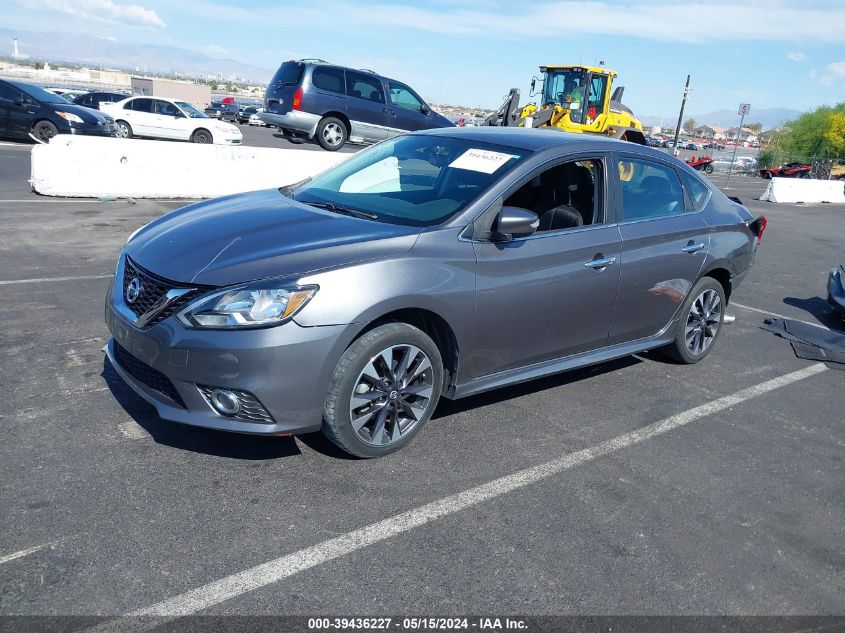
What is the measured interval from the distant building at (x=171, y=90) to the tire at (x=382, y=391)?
198 ft

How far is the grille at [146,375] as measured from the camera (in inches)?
140

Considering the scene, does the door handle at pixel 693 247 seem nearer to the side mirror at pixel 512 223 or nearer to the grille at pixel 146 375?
the side mirror at pixel 512 223

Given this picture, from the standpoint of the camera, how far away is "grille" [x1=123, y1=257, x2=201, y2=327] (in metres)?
3.49

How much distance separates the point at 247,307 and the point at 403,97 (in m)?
15.7

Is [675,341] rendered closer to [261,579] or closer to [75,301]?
[261,579]

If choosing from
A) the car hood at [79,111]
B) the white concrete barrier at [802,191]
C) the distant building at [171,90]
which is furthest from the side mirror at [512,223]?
the distant building at [171,90]

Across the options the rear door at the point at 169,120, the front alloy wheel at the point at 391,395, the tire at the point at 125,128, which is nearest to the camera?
the front alloy wheel at the point at 391,395

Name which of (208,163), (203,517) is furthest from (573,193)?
(208,163)

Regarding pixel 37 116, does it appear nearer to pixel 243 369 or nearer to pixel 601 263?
pixel 601 263

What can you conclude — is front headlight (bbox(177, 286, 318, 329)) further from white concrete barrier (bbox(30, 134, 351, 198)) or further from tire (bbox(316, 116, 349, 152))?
tire (bbox(316, 116, 349, 152))

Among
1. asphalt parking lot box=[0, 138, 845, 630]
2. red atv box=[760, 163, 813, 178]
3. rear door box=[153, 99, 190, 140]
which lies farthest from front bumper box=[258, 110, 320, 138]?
red atv box=[760, 163, 813, 178]

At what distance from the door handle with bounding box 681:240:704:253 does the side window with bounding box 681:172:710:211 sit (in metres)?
0.31

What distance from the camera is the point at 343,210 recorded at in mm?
4359

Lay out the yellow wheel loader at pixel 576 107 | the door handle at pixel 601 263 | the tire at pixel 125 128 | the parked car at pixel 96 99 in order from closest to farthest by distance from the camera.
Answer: the door handle at pixel 601 263 < the yellow wheel loader at pixel 576 107 < the tire at pixel 125 128 < the parked car at pixel 96 99
